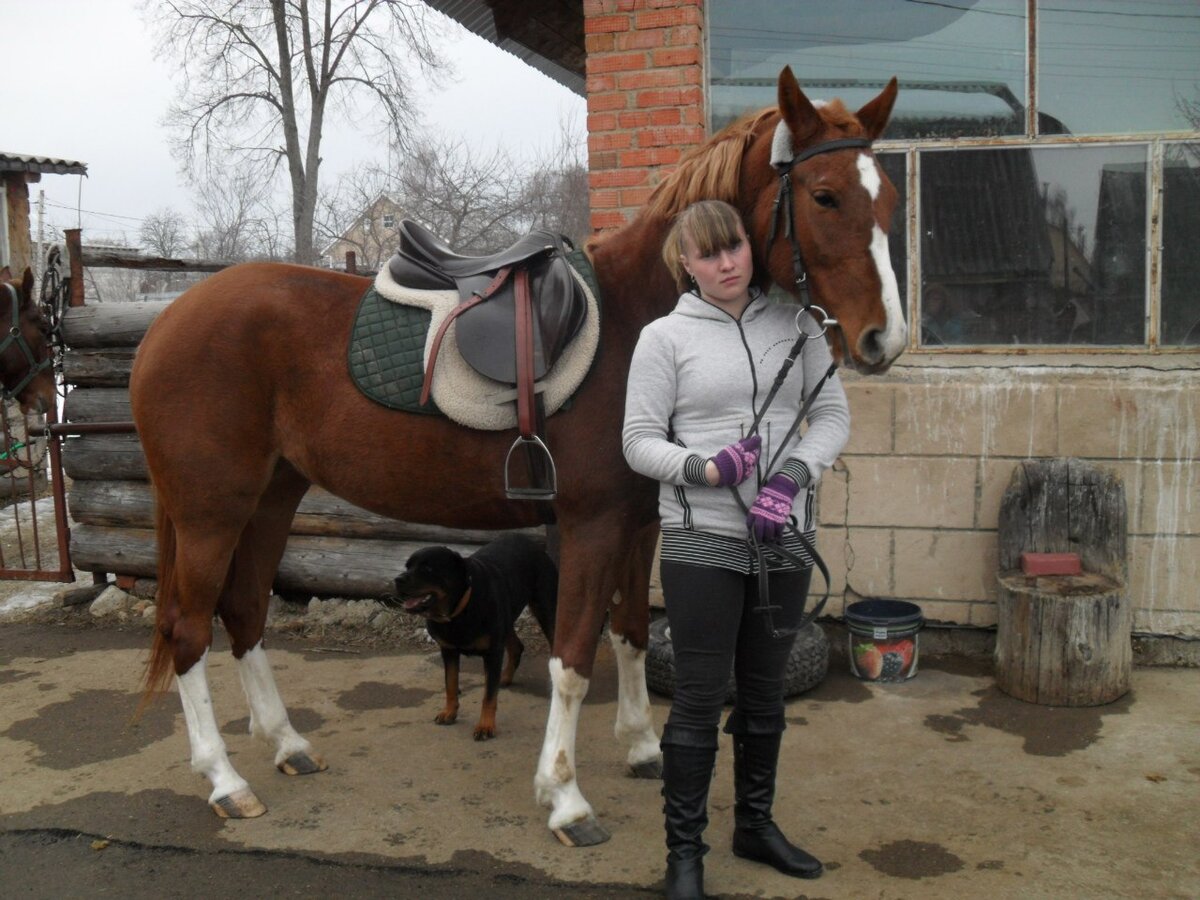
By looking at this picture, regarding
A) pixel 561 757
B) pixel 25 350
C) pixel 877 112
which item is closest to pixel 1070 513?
pixel 877 112

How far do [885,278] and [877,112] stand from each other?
0.55 m

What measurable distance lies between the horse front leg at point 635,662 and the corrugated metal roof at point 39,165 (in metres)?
15.7

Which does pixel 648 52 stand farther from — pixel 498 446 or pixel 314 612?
pixel 314 612

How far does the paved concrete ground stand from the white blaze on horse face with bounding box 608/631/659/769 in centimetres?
13

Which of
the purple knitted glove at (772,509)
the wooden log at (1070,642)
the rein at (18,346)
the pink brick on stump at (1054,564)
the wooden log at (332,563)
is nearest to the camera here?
the purple knitted glove at (772,509)

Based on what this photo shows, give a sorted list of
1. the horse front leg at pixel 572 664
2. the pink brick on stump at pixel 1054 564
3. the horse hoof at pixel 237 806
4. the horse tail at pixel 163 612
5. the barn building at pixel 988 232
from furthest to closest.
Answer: the barn building at pixel 988 232 < the pink brick on stump at pixel 1054 564 < the horse tail at pixel 163 612 < the horse hoof at pixel 237 806 < the horse front leg at pixel 572 664

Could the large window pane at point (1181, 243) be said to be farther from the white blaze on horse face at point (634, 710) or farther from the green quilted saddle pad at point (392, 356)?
the green quilted saddle pad at point (392, 356)

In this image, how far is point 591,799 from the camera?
3.50 meters

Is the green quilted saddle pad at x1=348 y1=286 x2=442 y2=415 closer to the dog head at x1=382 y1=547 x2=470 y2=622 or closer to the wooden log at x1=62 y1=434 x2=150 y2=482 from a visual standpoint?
the dog head at x1=382 y1=547 x2=470 y2=622

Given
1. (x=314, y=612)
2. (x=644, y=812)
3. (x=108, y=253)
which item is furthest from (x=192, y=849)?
(x=108, y=253)

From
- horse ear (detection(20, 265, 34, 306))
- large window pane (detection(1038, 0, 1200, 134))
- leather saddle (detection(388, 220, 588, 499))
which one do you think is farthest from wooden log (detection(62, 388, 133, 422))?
large window pane (detection(1038, 0, 1200, 134))

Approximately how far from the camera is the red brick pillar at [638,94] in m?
4.73

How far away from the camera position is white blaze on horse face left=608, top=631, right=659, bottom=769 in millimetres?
3697

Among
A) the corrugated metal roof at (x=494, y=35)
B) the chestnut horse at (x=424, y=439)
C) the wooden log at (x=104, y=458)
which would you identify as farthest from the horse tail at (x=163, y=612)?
the corrugated metal roof at (x=494, y=35)
